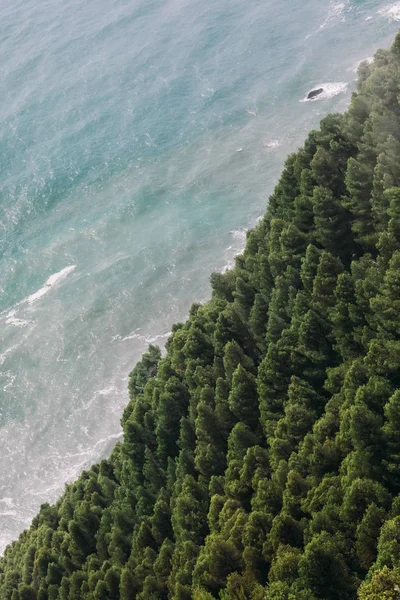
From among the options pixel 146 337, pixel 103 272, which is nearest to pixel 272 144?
pixel 103 272

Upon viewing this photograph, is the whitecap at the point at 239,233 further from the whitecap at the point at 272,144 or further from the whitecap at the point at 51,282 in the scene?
the whitecap at the point at 51,282

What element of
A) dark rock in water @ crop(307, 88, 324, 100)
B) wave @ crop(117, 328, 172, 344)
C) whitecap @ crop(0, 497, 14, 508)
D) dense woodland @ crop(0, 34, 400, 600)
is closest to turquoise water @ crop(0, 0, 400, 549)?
whitecap @ crop(0, 497, 14, 508)

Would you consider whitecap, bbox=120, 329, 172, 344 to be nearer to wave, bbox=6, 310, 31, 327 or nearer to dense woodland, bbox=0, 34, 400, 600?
wave, bbox=6, 310, 31, 327

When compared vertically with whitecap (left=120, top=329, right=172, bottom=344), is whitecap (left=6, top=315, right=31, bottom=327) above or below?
above

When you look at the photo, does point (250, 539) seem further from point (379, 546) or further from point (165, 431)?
point (165, 431)

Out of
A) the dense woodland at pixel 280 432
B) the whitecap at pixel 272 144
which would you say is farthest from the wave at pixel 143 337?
the whitecap at pixel 272 144

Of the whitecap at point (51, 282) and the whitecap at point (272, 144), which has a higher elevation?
the whitecap at point (272, 144)

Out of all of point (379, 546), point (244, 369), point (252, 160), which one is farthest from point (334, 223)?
point (252, 160)
